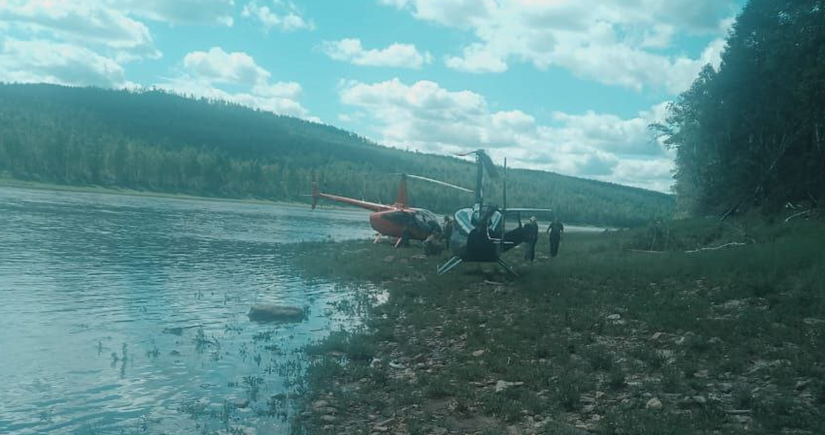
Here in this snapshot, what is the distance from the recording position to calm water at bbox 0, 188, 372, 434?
29.0 feet

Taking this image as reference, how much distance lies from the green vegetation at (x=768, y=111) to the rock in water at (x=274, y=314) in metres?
23.4

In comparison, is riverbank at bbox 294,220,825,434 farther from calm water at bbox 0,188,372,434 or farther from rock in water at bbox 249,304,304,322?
rock in water at bbox 249,304,304,322

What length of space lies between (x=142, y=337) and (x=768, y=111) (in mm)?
35633

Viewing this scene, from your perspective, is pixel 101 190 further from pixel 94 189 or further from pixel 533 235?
pixel 533 235

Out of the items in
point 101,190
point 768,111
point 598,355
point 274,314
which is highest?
point 768,111

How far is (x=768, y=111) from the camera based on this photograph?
3512 cm

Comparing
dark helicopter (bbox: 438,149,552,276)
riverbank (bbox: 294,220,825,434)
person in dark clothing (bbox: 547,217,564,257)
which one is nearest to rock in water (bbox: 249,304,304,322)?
riverbank (bbox: 294,220,825,434)

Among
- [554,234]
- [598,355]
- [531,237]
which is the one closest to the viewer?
[598,355]

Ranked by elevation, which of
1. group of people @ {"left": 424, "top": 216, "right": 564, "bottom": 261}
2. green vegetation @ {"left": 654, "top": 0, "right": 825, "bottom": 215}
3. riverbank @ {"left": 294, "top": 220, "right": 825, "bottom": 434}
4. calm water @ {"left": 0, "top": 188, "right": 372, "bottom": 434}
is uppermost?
green vegetation @ {"left": 654, "top": 0, "right": 825, "bottom": 215}

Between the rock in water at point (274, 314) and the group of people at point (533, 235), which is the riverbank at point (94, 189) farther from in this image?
the rock in water at point (274, 314)

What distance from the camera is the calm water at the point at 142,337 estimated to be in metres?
8.83

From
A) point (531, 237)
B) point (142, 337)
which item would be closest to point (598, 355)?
point (142, 337)

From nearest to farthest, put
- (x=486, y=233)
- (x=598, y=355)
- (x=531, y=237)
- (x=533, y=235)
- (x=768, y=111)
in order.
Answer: (x=598, y=355), (x=486, y=233), (x=531, y=237), (x=533, y=235), (x=768, y=111)

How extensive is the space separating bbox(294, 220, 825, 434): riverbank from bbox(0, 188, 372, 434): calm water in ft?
4.74
